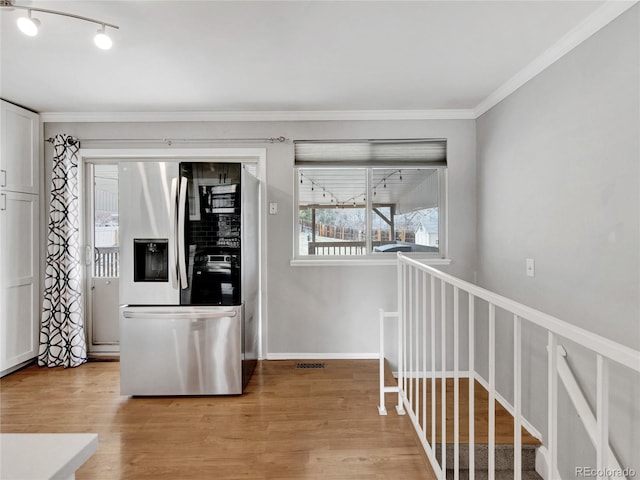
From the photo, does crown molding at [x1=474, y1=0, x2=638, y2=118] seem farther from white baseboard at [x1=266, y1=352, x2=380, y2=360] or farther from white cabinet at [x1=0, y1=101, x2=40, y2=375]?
white cabinet at [x1=0, y1=101, x2=40, y2=375]

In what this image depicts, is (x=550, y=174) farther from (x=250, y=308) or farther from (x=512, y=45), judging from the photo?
(x=250, y=308)

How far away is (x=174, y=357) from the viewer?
255 centimetres

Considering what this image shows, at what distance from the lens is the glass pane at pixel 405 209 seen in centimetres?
334

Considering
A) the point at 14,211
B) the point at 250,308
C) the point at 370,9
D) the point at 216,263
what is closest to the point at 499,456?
the point at 250,308

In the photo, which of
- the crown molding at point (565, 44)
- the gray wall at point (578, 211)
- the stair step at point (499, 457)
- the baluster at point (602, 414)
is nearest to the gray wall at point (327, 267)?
the gray wall at point (578, 211)

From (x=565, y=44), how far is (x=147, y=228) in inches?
120

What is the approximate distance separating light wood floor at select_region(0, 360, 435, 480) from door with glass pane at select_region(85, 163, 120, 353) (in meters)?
0.48

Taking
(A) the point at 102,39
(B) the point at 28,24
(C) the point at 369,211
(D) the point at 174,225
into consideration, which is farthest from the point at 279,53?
(C) the point at 369,211

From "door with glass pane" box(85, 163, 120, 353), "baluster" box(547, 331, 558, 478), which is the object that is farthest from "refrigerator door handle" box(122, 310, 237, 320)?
"baluster" box(547, 331, 558, 478)

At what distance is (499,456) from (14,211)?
14.3ft

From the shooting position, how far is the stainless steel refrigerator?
2543 millimetres

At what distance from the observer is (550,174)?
2.15 meters

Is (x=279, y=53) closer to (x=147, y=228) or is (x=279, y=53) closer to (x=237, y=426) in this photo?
(x=147, y=228)

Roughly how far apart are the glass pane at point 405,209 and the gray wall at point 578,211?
0.68 metres
